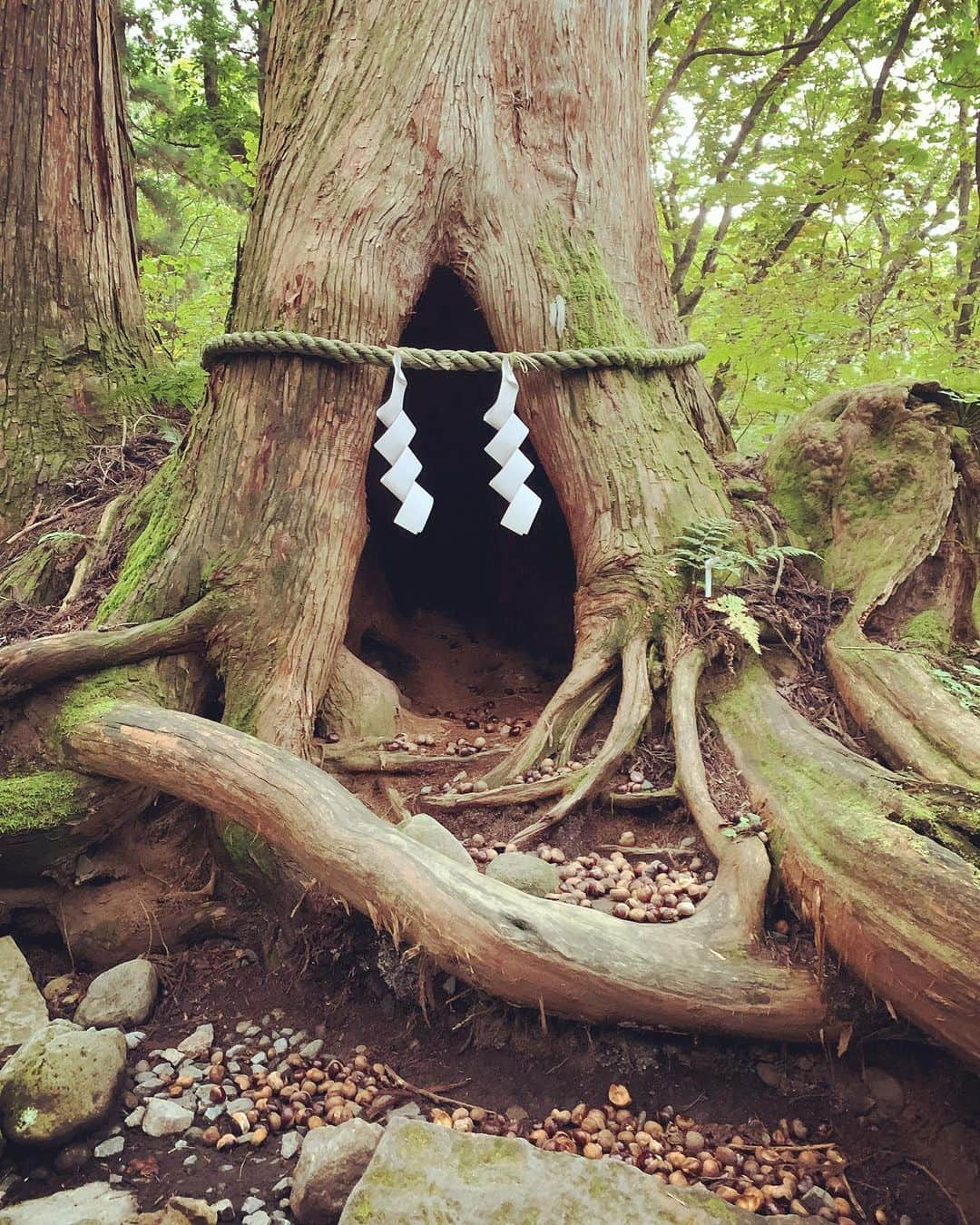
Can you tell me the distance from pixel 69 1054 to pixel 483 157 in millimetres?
3569

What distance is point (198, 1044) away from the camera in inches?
90.8

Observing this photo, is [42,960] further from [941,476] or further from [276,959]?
[941,476]

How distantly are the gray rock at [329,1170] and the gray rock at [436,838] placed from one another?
2.31 ft

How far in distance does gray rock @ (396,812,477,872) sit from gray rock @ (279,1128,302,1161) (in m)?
0.77

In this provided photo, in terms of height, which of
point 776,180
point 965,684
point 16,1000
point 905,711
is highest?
point 776,180

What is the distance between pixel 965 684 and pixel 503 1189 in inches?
78.1

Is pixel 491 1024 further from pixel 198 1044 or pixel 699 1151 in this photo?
pixel 198 1044

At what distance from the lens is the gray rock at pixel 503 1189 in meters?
1.59

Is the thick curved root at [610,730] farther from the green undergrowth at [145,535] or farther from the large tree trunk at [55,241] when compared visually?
the large tree trunk at [55,241]

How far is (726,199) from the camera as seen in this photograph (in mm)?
6438

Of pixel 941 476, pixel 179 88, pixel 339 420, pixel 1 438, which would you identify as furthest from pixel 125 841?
pixel 179 88

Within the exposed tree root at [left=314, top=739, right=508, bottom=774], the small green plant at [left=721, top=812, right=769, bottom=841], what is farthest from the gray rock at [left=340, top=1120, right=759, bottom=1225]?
the exposed tree root at [left=314, top=739, right=508, bottom=774]

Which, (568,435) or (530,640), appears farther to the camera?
(530,640)

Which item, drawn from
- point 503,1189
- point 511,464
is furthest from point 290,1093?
point 511,464
